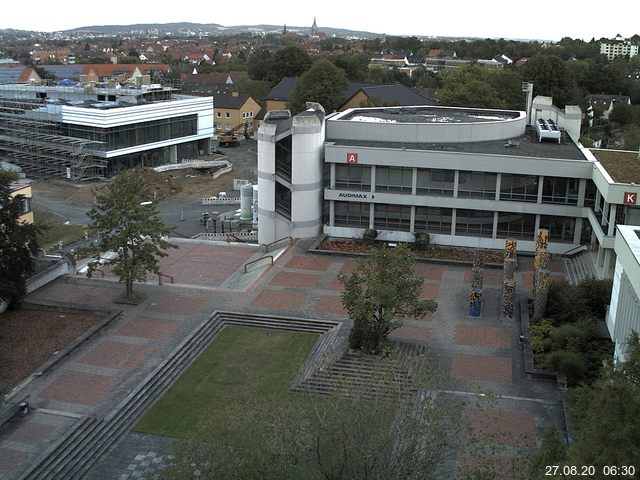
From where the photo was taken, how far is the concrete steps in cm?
2145

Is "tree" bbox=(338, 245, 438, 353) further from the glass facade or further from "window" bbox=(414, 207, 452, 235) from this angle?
the glass facade

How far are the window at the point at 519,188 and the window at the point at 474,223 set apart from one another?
1.48 m

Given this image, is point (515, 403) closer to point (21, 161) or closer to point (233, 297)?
point (233, 297)

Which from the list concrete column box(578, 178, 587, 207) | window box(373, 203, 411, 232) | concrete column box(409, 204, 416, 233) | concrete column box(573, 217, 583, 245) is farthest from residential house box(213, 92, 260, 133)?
concrete column box(578, 178, 587, 207)

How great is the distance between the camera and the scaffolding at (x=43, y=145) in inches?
2689

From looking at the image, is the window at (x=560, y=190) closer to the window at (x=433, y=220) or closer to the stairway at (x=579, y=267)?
the stairway at (x=579, y=267)

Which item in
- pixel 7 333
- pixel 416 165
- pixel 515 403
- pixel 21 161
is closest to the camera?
pixel 515 403

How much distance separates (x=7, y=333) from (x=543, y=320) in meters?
22.1

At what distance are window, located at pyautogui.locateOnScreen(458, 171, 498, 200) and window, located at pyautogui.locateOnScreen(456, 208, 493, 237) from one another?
96 cm

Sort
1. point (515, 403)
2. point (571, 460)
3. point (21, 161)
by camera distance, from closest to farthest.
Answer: point (571, 460), point (515, 403), point (21, 161)

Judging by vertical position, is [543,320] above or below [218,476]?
below

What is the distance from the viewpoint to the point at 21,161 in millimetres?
73500

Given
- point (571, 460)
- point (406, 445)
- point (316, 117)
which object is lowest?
point (406, 445)

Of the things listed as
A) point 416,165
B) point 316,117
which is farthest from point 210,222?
point 416,165
